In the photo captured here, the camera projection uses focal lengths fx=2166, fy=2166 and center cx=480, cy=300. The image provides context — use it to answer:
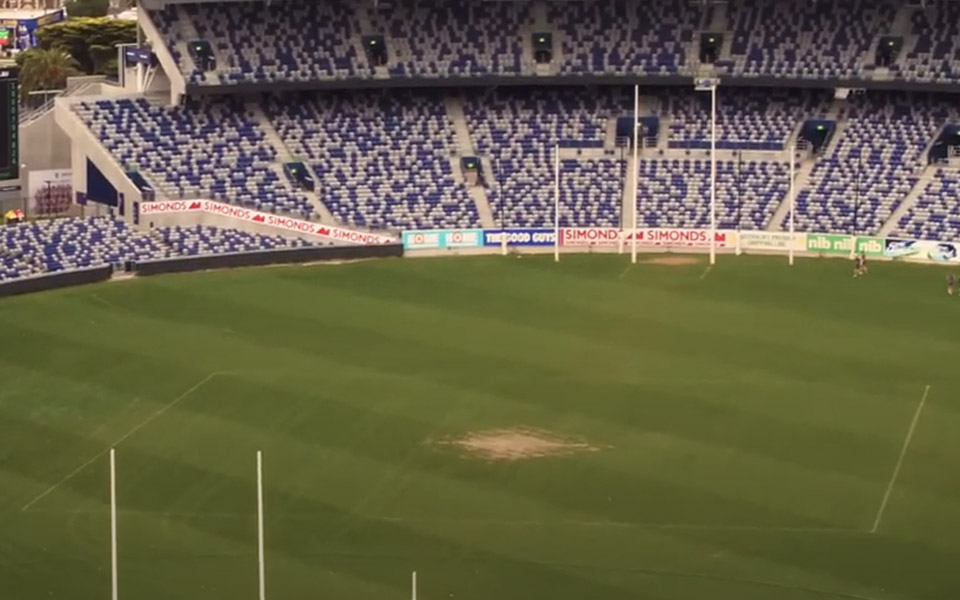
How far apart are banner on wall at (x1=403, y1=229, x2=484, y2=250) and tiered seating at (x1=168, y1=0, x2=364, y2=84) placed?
10.7 metres

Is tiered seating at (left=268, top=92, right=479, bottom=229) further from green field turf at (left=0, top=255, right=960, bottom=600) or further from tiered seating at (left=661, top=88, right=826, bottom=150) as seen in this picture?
tiered seating at (left=661, top=88, right=826, bottom=150)

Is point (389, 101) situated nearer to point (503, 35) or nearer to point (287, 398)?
point (503, 35)

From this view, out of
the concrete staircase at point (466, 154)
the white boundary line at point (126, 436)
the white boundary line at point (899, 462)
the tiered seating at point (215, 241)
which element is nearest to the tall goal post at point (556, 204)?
the concrete staircase at point (466, 154)

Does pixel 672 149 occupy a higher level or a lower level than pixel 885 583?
higher

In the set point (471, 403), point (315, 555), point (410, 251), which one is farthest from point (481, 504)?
point (410, 251)

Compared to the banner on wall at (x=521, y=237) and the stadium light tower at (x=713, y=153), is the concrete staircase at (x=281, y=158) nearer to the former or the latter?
the banner on wall at (x=521, y=237)

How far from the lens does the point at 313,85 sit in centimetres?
10288

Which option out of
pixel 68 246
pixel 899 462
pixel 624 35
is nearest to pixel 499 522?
pixel 899 462

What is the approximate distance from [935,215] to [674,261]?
1195 centimetres

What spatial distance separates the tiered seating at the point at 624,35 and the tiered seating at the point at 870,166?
880 cm

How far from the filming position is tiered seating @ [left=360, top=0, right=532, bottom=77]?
4124 inches

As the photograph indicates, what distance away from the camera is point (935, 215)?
96.4 meters

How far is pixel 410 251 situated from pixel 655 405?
27.4m

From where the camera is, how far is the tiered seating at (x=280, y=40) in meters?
103
